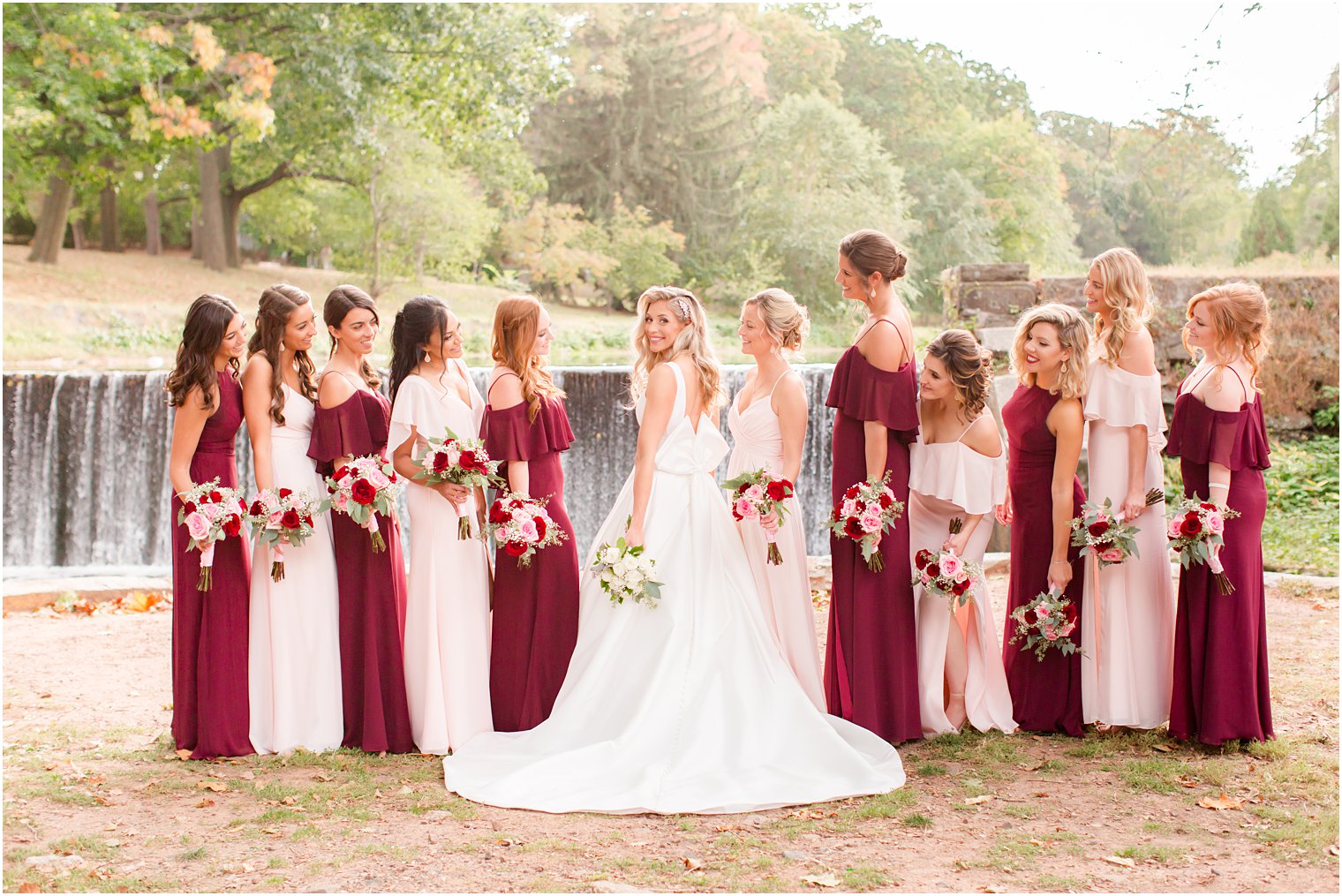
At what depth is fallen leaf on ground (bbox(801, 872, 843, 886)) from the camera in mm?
3754

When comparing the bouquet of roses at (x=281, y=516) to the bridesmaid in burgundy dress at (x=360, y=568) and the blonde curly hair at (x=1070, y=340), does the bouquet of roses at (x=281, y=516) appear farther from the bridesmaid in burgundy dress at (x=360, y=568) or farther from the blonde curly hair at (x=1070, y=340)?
the blonde curly hair at (x=1070, y=340)

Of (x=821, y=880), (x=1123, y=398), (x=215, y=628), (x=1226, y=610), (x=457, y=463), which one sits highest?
(x=1123, y=398)

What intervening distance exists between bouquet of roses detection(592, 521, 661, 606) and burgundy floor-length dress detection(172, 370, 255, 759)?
1.70 m

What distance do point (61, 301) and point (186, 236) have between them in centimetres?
1459

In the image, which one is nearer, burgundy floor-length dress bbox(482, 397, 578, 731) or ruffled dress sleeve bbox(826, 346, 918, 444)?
ruffled dress sleeve bbox(826, 346, 918, 444)

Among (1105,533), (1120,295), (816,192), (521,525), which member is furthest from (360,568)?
(816,192)

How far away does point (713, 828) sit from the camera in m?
4.24

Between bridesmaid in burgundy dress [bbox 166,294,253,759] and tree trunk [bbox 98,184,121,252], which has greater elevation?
tree trunk [bbox 98,184,121,252]

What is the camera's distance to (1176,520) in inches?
194

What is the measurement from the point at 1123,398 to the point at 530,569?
277cm

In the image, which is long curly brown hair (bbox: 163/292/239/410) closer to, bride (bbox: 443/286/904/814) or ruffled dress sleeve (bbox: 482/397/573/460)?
ruffled dress sleeve (bbox: 482/397/573/460)

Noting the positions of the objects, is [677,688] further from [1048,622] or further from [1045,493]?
[1045,493]

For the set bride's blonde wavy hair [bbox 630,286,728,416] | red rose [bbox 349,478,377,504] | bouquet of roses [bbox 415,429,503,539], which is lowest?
red rose [bbox 349,478,377,504]

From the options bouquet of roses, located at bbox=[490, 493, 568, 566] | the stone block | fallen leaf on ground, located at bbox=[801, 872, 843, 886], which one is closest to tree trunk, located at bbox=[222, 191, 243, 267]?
the stone block
